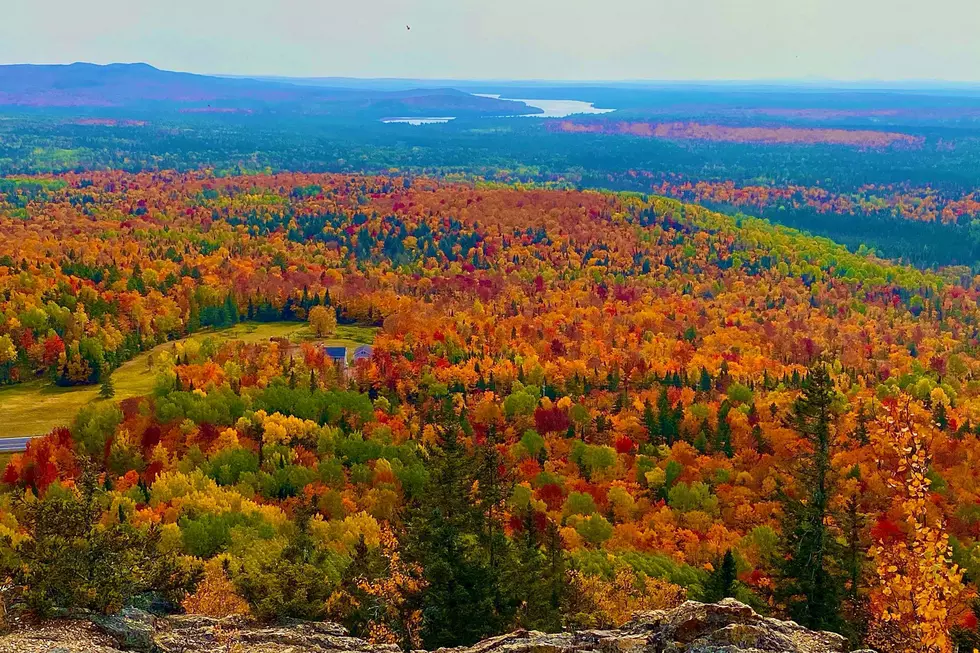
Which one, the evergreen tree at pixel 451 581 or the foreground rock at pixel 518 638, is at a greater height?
the foreground rock at pixel 518 638

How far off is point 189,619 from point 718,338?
143318 mm

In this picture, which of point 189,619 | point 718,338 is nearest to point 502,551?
point 189,619

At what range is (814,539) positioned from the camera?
44188 mm

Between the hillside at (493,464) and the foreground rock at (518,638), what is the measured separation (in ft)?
6.01

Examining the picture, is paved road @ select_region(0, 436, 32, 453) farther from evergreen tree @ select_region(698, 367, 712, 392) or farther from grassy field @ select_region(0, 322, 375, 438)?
evergreen tree @ select_region(698, 367, 712, 392)

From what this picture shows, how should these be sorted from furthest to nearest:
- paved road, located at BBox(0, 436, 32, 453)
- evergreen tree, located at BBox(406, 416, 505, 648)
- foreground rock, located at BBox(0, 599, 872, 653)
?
paved road, located at BBox(0, 436, 32, 453)
evergreen tree, located at BBox(406, 416, 505, 648)
foreground rock, located at BBox(0, 599, 872, 653)

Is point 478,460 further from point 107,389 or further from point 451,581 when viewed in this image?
point 107,389

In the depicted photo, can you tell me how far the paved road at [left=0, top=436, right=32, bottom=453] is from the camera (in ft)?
368

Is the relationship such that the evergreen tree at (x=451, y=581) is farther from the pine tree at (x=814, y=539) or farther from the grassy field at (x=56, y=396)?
the grassy field at (x=56, y=396)

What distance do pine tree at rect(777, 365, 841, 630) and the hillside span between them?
6.3 inches

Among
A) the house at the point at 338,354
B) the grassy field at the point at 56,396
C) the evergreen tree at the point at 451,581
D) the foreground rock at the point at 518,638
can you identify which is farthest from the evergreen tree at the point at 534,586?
the house at the point at 338,354

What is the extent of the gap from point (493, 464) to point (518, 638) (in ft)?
70.5

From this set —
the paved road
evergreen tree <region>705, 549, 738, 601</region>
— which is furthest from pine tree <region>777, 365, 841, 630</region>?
the paved road

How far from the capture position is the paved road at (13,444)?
112062 millimetres
